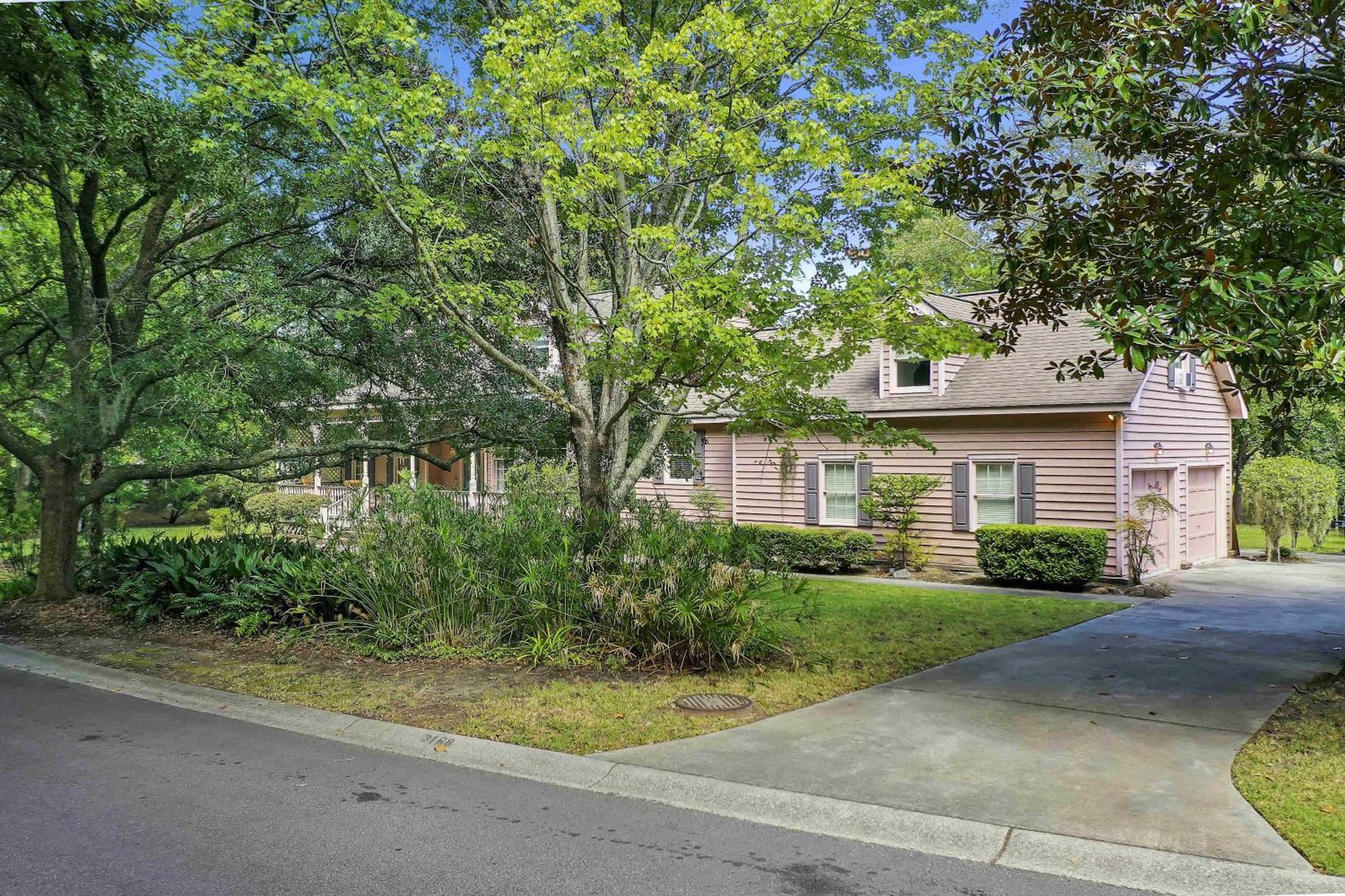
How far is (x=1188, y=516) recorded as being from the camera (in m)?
17.3

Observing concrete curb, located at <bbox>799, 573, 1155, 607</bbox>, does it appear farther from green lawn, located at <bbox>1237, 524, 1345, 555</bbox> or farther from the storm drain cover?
green lawn, located at <bbox>1237, 524, 1345, 555</bbox>

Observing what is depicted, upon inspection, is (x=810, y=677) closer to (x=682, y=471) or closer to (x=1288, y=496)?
(x=682, y=471)

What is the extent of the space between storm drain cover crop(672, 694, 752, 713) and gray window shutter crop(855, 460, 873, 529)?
10449 millimetres

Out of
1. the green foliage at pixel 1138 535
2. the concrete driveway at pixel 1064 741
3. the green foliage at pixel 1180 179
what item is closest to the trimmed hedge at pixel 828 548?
the green foliage at pixel 1138 535

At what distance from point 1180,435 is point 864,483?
6078 mm

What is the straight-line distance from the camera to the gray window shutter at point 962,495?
1603 centimetres

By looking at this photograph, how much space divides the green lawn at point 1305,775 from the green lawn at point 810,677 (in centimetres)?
289

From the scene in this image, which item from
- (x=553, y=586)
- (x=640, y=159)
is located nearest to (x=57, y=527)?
(x=553, y=586)

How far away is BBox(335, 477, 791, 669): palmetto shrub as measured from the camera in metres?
7.88

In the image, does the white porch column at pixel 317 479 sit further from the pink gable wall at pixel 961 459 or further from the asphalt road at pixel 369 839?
the asphalt road at pixel 369 839

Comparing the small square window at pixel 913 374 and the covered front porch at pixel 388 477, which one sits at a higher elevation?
the small square window at pixel 913 374

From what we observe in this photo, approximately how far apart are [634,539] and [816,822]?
4212mm

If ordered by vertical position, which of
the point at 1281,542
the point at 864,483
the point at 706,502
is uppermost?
the point at 864,483

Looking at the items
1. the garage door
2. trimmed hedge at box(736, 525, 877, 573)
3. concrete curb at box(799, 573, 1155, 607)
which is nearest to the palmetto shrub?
concrete curb at box(799, 573, 1155, 607)
